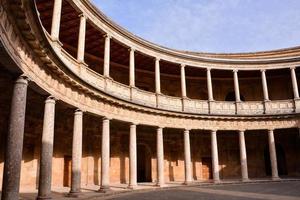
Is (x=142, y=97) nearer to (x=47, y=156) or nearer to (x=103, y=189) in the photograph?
(x=103, y=189)

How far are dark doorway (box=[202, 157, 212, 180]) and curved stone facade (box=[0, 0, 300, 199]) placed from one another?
0.07 metres

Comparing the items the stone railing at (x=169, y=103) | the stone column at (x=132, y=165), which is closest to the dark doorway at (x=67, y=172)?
the stone column at (x=132, y=165)

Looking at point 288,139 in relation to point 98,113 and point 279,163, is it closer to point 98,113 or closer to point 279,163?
point 279,163

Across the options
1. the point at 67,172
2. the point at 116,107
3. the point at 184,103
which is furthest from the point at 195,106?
the point at 67,172

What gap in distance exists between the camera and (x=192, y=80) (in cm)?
2467

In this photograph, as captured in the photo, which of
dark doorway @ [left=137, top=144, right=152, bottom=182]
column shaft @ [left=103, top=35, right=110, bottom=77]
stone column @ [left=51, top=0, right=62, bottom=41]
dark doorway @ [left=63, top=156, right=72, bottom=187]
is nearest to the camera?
stone column @ [left=51, top=0, right=62, bottom=41]

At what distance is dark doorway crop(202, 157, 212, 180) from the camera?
23375 millimetres

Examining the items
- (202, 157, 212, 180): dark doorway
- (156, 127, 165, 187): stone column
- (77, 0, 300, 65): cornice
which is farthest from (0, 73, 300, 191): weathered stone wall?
(77, 0, 300, 65): cornice

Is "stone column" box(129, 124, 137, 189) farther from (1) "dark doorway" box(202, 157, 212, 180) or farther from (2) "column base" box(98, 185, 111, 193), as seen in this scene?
(1) "dark doorway" box(202, 157, 212, 180)

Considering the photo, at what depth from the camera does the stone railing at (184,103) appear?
1538 centimetres

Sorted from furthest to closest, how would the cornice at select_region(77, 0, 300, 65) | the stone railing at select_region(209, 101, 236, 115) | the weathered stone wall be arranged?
the stone railing at select_region(209, 101, 236, 115) < the cornice at select_region(77, 0, 300, 65) < the weathered stone wall

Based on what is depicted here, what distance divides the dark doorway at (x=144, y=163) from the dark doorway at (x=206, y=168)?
14.4 feet

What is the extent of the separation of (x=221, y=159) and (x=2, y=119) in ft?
52.9

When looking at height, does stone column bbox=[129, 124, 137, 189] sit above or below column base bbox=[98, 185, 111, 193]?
above
